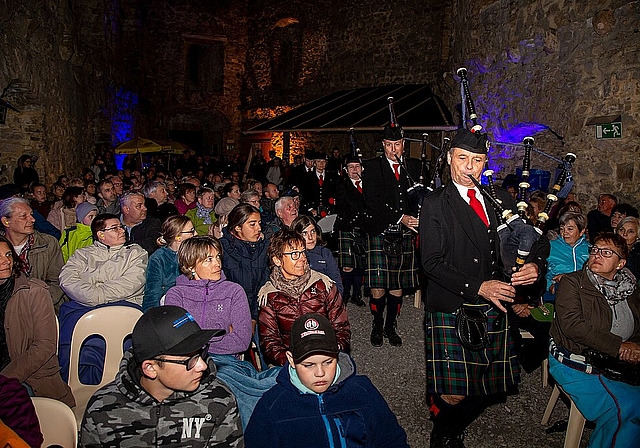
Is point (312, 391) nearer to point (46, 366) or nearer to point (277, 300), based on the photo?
point (277, 300)

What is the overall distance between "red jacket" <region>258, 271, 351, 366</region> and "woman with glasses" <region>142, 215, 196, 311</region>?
904mm

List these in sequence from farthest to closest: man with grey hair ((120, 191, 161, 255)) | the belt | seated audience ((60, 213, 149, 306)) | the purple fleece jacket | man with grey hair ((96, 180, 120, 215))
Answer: man with grey hair ((96, 180, 120, 215)) → man with grey hair ((120, 191, 161, 255)) → seated audience ((60, 213, 149, 306)) → the purple fleece jacket → the belt

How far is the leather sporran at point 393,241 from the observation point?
177 inches

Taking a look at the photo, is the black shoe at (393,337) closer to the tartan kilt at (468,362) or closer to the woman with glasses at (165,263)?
the tartan kilt at (468,362)

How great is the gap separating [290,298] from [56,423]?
1333 millimetres

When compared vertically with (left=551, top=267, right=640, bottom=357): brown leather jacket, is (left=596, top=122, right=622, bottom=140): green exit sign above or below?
above

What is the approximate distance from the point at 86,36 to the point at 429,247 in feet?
48.5

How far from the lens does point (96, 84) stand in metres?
14.1

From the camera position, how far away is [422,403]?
137 inches

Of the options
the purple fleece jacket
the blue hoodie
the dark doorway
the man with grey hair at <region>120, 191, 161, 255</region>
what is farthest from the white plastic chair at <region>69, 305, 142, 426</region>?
the dark doorway

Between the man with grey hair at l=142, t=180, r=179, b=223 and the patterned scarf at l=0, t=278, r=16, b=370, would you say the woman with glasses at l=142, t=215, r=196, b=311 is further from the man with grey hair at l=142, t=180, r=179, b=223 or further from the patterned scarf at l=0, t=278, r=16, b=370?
the man with grey hair at l=142, t=180, r=179, b=223

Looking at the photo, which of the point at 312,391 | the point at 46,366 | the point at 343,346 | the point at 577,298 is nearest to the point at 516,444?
the point at 577,298

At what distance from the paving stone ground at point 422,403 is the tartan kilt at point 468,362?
581 mm

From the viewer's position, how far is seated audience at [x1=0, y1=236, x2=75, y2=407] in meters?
2.60
